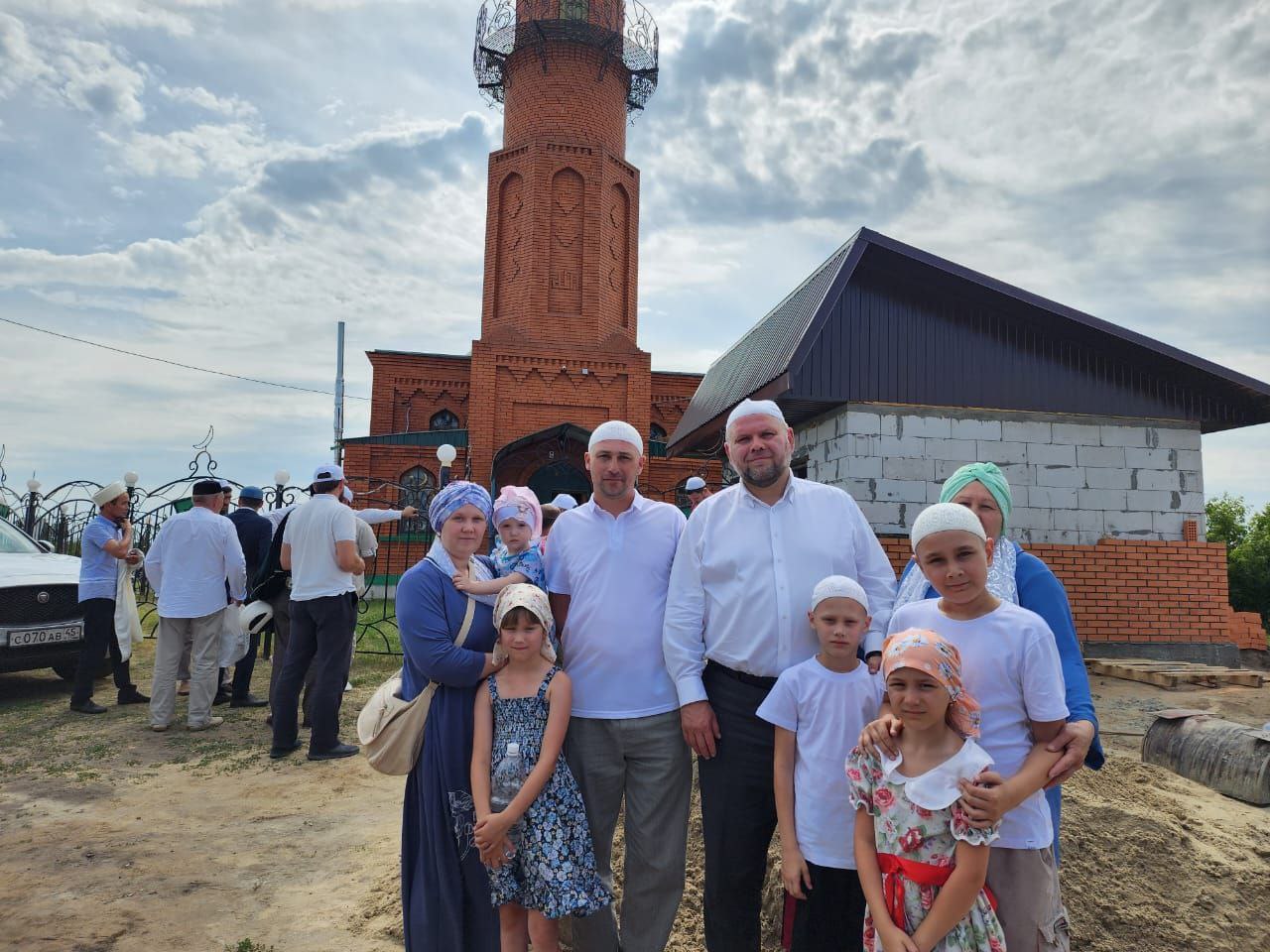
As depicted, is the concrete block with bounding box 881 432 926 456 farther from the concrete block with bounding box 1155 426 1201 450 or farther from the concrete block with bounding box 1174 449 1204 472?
the concrete block with bounding box 1174 449 1204 472

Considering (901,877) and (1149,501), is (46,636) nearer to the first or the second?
(901,877)

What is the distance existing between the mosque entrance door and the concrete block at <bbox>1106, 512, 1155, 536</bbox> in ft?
37.0

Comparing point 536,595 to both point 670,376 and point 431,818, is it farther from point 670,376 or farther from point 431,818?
point 670,376

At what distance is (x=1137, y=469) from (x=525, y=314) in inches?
592

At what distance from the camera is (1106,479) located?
8.83 metres

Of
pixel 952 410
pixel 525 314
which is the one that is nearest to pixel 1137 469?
pixel 952 410

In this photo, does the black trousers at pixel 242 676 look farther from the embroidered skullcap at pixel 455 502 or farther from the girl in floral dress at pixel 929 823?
the girl in floral dress at pixel 929 823

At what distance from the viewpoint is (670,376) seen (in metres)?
25.4

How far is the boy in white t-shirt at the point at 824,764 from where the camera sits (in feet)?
7.63

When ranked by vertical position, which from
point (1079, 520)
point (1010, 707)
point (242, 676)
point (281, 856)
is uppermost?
point (1079, 520)

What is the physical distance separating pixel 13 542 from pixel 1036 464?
11692 millimetres

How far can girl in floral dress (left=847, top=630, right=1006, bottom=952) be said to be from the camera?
1911 mm

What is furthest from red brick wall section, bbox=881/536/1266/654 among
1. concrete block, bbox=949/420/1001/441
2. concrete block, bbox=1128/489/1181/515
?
concrete block, bbox=949/420/1001/441

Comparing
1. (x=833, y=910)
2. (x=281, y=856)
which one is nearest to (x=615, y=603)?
(x=833, y=910)
